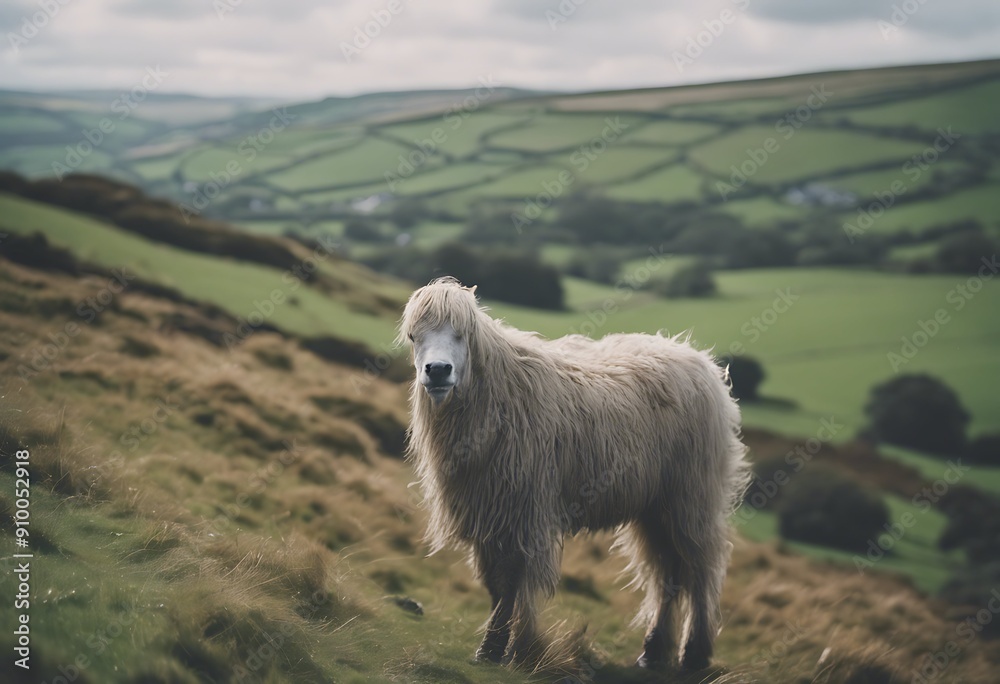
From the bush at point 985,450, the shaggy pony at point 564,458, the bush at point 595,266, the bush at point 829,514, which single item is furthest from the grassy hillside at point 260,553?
the bush at point 595,266

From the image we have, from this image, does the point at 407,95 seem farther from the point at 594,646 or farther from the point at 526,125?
the point at 594,646

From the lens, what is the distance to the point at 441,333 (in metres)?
7.01

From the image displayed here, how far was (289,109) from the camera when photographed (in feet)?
293

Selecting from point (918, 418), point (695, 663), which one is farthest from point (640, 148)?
point (695, 663)

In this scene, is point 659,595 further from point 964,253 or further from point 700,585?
point 964,253

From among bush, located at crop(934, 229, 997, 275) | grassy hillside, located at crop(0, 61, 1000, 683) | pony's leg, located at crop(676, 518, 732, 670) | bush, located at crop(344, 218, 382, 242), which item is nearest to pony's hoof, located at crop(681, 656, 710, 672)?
pony's leg, located at crop(676, 518, 732, 670)

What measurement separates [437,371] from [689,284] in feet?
133

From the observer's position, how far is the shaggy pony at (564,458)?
7.52 meters

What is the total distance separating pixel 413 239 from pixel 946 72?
5275cm

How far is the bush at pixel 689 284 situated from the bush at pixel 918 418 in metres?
13.1

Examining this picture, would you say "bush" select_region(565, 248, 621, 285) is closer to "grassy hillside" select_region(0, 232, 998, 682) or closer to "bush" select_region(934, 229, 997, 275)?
"bush" select_region(934, 229, 997, 275)

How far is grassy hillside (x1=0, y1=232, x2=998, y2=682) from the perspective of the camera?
19.5ft

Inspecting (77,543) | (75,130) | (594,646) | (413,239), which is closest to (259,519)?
(77,543)

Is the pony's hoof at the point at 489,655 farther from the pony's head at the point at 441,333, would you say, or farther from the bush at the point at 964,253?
the bush at the point at 964,253
